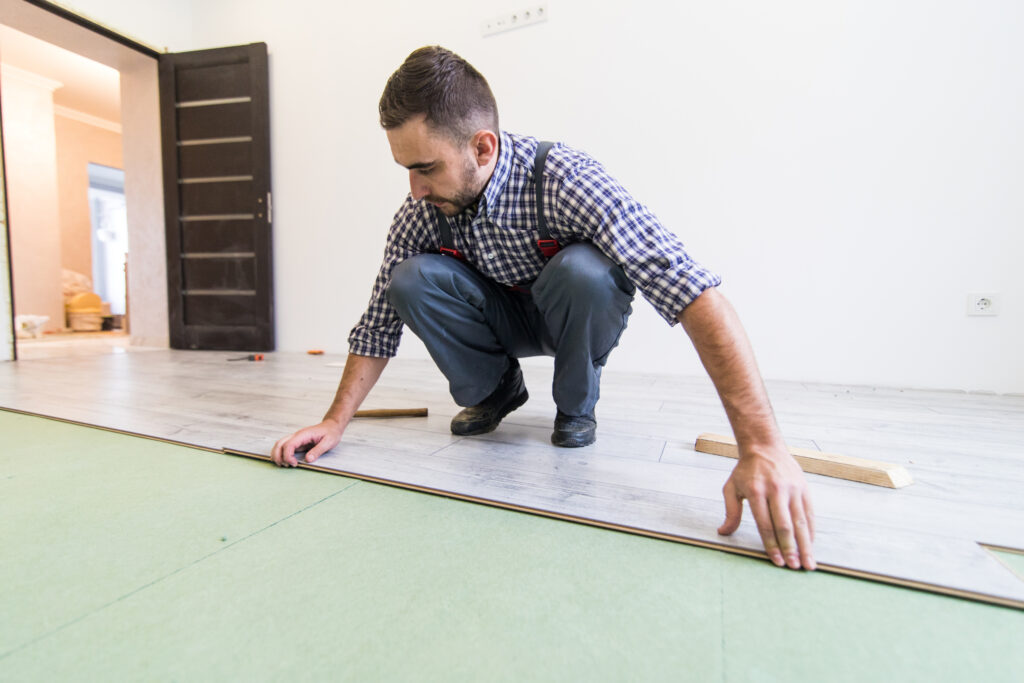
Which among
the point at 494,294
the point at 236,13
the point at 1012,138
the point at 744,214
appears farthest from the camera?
the point at 236,13

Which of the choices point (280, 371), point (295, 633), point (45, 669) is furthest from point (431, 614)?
point (280, 371)

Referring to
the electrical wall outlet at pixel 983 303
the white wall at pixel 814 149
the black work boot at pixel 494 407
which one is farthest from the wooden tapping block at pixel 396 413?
the electrical wall outlet at pixel 983 303

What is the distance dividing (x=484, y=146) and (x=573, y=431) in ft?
2.10

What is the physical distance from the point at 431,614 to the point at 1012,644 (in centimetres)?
58

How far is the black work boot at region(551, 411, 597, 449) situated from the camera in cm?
121

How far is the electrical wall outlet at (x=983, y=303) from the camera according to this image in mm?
2016

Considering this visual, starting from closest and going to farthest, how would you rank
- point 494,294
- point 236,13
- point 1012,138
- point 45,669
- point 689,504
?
point 45,669 → point 689,504 → point 494,294 → point 1012,138 → point 236,13

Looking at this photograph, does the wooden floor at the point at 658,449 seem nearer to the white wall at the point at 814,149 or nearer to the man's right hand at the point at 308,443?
the man's right hand at the point at 308,443

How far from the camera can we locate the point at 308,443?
1.09m

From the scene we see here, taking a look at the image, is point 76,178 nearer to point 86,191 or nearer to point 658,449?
point 86,191

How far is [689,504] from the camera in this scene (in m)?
0.87

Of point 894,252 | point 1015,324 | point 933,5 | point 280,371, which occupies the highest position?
point 933,5

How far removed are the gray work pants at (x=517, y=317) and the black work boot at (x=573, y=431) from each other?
19 mm

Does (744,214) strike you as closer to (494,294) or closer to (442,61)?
(494,294)
